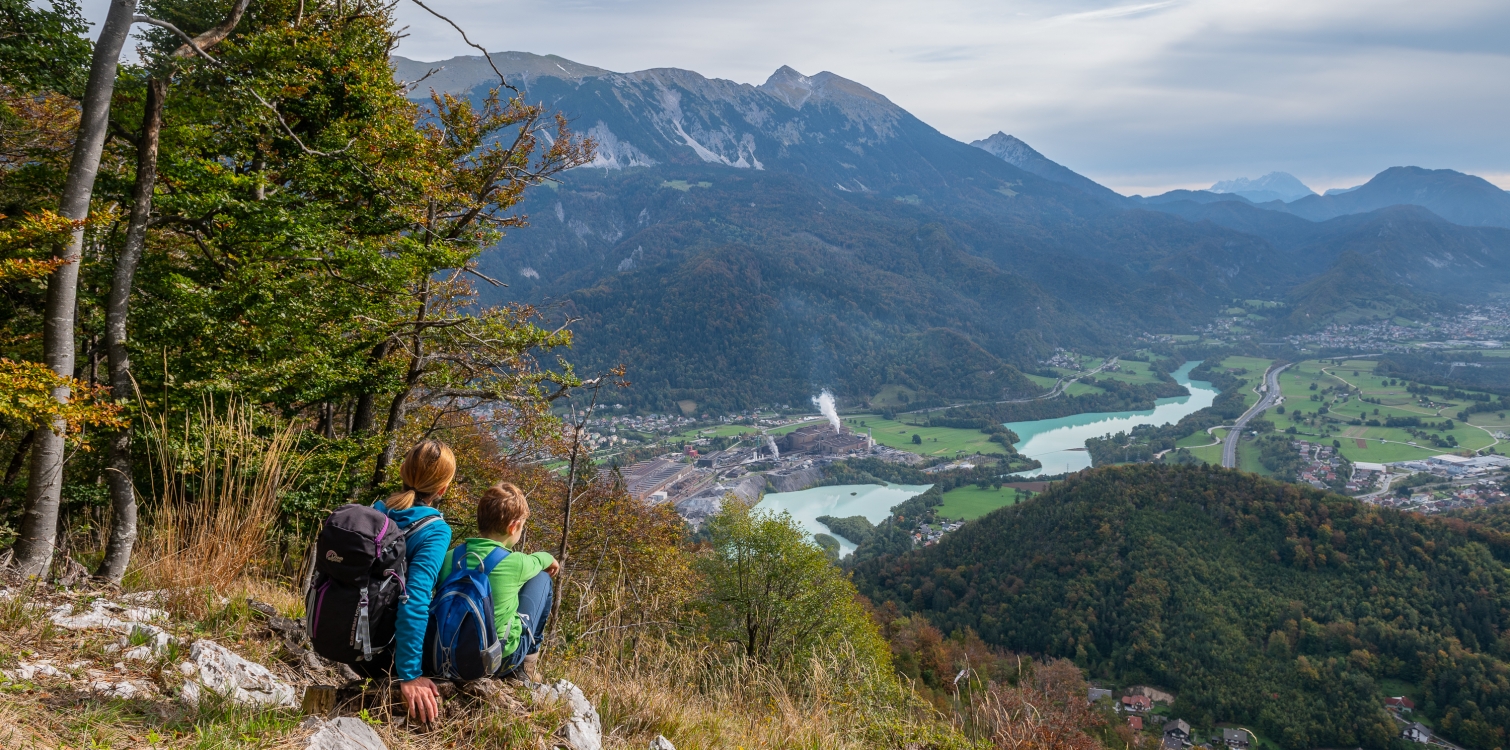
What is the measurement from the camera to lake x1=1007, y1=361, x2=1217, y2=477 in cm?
6269

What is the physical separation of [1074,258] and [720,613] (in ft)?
591

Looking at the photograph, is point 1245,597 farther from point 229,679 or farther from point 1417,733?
point 229,679

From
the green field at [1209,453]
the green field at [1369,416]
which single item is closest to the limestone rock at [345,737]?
the green field at [1209,453]

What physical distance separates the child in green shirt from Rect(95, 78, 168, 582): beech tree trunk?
295 cm

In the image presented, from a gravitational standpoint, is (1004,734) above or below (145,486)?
below

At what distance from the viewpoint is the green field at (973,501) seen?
47.1 meters

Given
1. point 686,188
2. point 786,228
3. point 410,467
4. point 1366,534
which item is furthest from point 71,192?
point 686,188

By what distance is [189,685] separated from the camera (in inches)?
Answer: 85.7

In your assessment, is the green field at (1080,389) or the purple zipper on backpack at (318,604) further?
the green field at (1080,389)

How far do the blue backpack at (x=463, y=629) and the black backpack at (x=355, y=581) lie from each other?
0.44 feet

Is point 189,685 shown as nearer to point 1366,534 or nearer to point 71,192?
point 71,192

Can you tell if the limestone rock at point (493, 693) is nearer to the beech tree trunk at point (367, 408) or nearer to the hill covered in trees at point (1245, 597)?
the beech tree trunk at point (367, 408)

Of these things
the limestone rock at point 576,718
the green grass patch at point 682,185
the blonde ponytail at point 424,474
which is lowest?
the limestone rock at point 576,718

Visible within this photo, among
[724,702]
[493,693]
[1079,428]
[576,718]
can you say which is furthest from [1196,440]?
[493,693]
